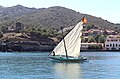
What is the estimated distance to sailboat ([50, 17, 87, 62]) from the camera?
8888 cm

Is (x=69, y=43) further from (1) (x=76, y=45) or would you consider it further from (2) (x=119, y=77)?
(2) (x=119, y=77)

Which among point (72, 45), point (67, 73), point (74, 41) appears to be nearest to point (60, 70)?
point (67, 73)

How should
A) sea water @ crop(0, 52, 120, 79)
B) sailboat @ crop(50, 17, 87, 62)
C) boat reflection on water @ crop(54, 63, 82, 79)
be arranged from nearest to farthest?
1. boat reflection on water @ crop(54, 63, 82, 79)
2. sea water @ crop(0, 52, 120, 79)
3. sailboat @ crop(50, 17, 87, 62)

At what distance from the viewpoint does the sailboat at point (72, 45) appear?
88.9 metres

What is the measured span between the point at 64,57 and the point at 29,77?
118 feet

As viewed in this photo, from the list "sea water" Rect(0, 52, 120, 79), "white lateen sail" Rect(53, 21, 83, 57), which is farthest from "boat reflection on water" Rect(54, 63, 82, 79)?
"white lateen sail" Rect(53, 21, 83, 57)

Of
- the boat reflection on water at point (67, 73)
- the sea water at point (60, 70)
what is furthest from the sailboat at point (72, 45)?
the boat reflection on water at point (67, 73)

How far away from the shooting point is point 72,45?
89500 mm

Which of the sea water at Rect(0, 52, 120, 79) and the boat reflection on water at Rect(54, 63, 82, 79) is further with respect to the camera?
the sea water at Rect(0, 52, 120, 79)

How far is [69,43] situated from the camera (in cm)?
8950

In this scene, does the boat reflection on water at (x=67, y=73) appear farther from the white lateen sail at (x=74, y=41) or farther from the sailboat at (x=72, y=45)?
the white lateen sail at (x=74, y=41)

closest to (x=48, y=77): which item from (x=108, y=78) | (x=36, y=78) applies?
(x=36, y=78)

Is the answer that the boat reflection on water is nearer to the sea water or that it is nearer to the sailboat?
the sea water

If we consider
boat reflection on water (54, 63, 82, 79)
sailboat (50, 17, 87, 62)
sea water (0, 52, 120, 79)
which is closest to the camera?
boat reflection on water (54, 63, 82, 79)
